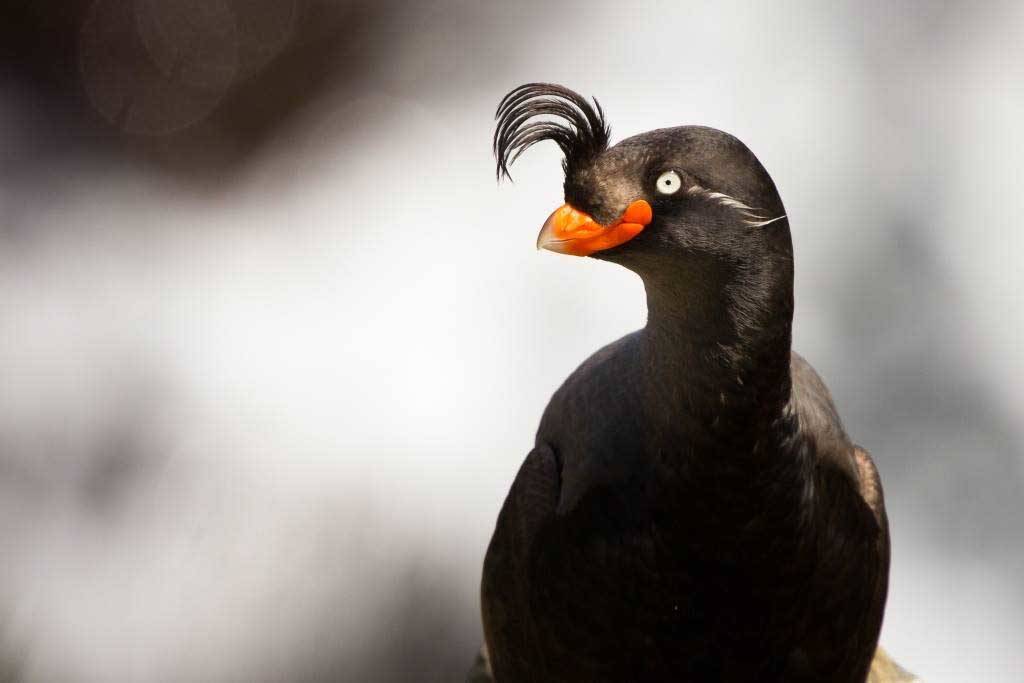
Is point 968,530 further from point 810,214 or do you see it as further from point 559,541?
point 559,541

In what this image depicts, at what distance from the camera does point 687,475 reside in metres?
1.82

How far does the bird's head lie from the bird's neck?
1.4 inches

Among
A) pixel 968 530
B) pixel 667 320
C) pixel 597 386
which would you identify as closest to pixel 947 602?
pixel 968 530

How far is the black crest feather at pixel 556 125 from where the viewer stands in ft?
5.70

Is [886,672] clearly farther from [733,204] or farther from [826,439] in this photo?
[733,204]

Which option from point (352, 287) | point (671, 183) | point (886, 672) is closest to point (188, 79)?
point (352, 287)

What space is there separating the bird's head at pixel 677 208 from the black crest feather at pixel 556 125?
0.02 m

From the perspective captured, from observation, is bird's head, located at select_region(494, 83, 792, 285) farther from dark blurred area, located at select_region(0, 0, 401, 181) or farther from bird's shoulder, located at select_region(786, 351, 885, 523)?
dark blurred area, located at select_region(0, 0, 401, 181)

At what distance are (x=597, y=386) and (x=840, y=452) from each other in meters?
0.44

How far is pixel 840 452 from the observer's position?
2.05 m

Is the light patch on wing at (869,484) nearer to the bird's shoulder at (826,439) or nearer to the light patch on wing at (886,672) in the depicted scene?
the bird's shoulder at (826,439)

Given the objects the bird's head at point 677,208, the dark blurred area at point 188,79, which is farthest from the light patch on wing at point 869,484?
the dark blurred area at point 188,79

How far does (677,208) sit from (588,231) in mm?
132

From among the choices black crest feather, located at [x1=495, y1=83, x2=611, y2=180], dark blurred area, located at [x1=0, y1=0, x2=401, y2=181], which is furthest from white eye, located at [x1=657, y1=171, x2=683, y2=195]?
dark blurred area, located at [x1=0, y1=0, x2=401, y2=181]
